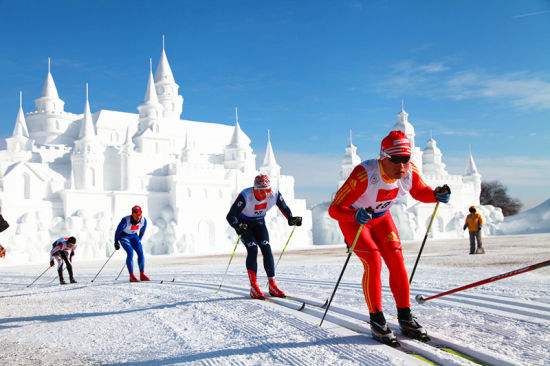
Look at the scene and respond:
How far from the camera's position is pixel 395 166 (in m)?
4.50

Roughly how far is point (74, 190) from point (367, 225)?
38944 millimetres

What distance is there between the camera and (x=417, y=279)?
31.2ft

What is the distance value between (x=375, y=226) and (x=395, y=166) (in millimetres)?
620

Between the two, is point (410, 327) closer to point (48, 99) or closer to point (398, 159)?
point (398, 159)

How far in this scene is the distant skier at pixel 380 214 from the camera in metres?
4.41

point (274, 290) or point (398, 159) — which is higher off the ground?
point (398, 159)

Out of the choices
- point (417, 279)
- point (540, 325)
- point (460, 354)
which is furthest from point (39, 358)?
point (417, 279)

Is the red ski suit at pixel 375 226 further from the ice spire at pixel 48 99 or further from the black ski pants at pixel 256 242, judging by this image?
the ice spire at pixel 48 99

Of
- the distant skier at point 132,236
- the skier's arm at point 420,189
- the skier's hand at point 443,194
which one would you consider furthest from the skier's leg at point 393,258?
the distant skier at point 132,236

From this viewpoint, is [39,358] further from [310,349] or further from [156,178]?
[156,178]

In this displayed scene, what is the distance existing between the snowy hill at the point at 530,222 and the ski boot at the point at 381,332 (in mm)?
52751

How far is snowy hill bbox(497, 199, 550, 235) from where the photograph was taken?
51969mm

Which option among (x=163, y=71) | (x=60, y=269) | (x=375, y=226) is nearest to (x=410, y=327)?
(x=375, y=226)

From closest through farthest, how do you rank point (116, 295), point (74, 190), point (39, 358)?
point (39, 358), point (116, 295), point (74, 190)
